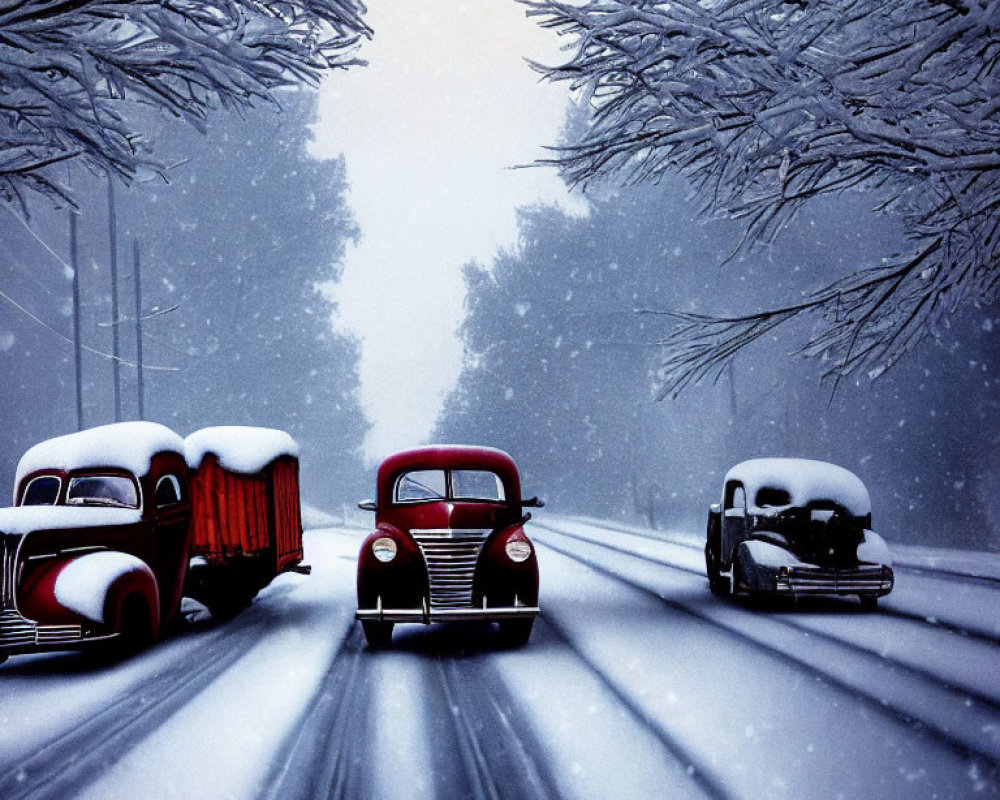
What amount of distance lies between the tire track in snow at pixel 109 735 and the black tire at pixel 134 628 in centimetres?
44

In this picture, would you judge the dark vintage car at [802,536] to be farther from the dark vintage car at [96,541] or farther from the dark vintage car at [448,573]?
the dark vintage car at [96,541]

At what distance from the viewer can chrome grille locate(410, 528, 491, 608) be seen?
871 centimetres

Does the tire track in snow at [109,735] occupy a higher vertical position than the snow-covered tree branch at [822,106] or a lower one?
lower

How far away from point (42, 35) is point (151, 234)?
111ft

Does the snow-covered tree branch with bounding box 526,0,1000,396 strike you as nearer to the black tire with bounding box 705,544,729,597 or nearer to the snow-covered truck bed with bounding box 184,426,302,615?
the black tire with bounding box 705,544,729,597

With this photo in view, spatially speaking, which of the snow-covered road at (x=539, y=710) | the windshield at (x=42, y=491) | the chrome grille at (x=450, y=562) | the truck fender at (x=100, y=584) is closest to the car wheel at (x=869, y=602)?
the snow-covered road at (x=539, y=710)

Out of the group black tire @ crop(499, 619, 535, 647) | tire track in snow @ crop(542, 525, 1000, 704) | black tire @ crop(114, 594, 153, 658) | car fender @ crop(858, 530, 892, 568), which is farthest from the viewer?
car fender @ crop(858, 530, 892, 568)

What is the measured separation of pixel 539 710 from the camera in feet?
21.4

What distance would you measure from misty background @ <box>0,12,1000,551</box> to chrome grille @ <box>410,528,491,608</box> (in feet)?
64.9

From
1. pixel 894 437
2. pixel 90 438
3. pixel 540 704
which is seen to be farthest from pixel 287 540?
pixel 894 437

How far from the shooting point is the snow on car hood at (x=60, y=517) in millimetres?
8078

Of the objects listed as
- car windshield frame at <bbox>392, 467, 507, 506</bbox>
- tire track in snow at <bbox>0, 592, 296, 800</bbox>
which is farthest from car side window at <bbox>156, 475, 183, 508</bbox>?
car windshield frame at <bbox>392, 467, 507, 506</bbox>

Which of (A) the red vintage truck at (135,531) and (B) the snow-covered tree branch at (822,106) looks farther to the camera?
(A) the red vintage truck at (135,531)

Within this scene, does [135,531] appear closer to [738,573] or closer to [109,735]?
[109,735]
